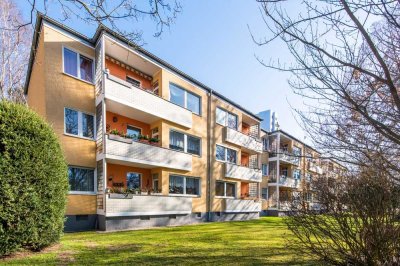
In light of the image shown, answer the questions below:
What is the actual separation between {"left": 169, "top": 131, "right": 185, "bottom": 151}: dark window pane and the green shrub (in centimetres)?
1057

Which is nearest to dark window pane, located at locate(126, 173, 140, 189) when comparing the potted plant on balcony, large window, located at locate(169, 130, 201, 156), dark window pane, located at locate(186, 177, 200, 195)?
the potted plant on balcony

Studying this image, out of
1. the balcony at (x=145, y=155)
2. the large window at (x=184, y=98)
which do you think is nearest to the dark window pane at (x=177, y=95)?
the large window at (x=184, y=98)

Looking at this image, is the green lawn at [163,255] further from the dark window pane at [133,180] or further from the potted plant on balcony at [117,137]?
the dark window pane at [133,180]

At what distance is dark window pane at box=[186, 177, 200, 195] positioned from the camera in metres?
18.7

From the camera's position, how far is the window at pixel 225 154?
21.8 m

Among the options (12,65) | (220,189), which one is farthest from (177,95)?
(12,65)

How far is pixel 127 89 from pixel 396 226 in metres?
13.3

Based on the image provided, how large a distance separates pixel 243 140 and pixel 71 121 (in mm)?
15791

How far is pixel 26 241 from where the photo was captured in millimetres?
6000

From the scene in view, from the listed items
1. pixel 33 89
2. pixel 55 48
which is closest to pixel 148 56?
pixel 55 48

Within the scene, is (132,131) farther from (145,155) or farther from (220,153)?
(220,153)

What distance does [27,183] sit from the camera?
6.18 metres

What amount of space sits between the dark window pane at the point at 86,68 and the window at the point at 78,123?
223 cm

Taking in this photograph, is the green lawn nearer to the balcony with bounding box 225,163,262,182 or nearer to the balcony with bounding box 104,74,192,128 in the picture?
the balcony with bounding box 104,74,192,128
